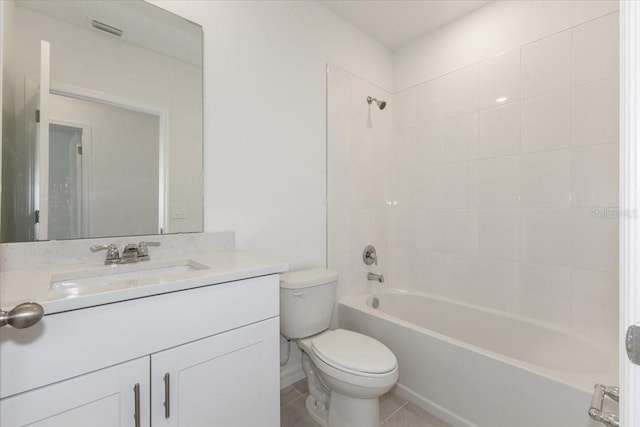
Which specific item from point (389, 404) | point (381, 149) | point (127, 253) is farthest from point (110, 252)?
point (381, 149)

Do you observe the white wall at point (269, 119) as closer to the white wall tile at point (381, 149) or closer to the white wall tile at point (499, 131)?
the white wall tile at point (381, 149)

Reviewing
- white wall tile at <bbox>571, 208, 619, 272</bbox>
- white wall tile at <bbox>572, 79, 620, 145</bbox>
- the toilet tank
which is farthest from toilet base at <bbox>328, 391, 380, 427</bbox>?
white wall tile at <bbox>572, 79, 620, 145</bbox>

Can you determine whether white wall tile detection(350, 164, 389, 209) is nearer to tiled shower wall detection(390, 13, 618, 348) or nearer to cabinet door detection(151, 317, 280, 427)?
tiled shower wall detection(390, 13, 618, 348)

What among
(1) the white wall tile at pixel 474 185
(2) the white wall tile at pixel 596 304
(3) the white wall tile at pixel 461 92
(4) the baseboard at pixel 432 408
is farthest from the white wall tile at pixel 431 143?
(4) the baseboard at pixel 432 408

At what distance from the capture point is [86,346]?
733mm

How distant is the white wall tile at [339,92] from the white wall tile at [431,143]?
0.62m

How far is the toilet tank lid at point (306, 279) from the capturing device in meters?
1.50

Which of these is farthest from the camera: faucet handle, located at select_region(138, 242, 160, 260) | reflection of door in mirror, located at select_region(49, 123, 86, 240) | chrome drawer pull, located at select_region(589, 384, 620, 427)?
faucet handle, located at select_region(138, 242, 160, 260)

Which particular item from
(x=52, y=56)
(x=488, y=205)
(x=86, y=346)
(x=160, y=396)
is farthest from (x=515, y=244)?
(x=52, y=56)

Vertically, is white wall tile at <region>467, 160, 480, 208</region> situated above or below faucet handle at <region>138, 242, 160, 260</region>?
above

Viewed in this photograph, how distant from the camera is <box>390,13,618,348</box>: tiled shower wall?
1.49 m

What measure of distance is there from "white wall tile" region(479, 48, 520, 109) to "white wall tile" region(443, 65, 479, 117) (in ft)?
0.15

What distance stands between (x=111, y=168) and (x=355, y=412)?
5.03ft

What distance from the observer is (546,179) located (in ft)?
5.47
